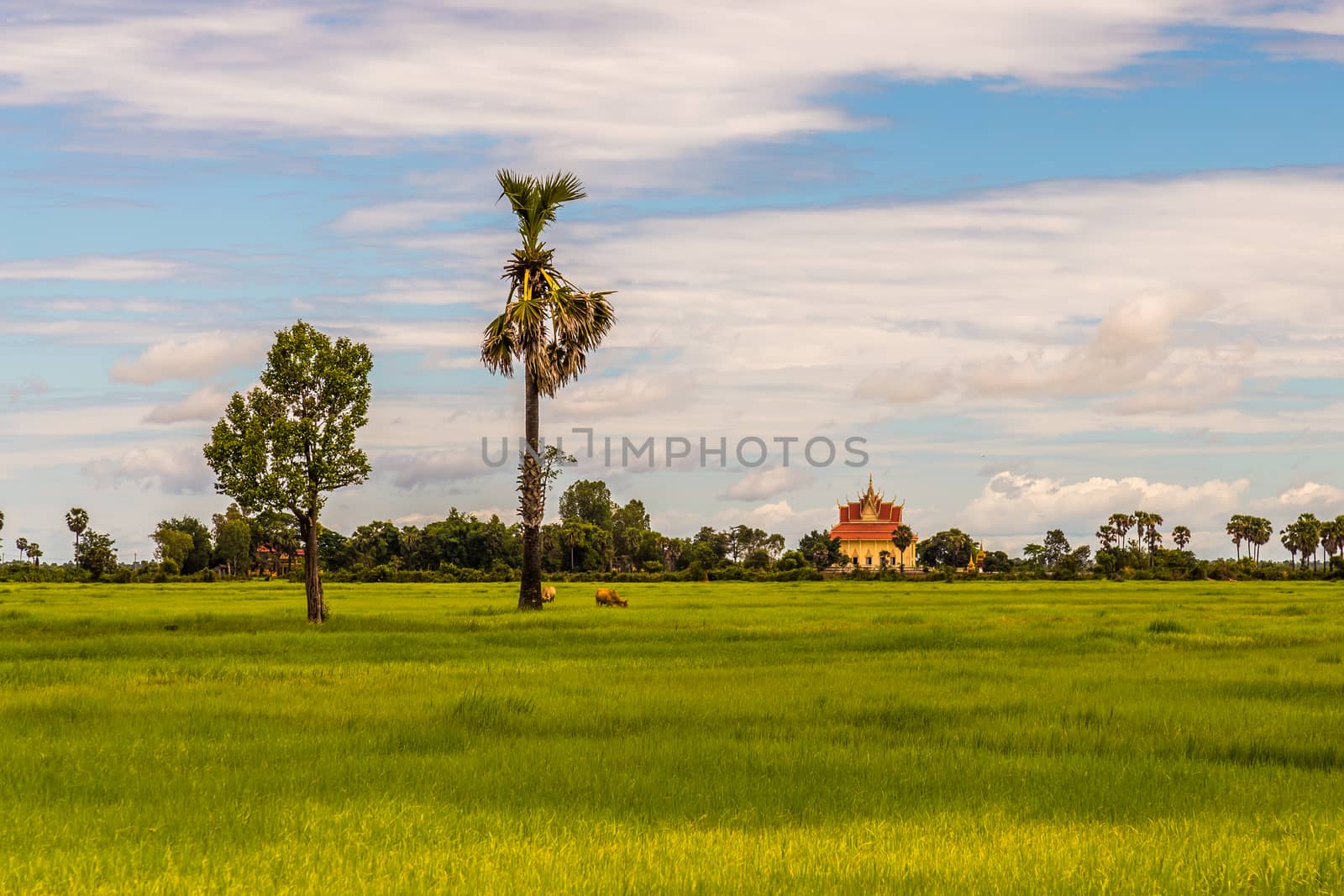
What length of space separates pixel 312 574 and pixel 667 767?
25.5m

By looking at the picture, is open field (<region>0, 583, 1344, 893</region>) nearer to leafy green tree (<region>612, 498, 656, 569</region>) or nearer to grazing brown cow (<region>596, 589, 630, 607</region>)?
grazing brown cow (<region>596, 589, 630, 607</region>)

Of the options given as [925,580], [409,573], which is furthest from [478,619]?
[925,580]

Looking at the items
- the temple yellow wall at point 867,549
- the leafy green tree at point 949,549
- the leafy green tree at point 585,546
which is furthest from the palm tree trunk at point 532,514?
the temple yellow wall at point 867,549

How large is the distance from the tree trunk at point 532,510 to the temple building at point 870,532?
140 meters

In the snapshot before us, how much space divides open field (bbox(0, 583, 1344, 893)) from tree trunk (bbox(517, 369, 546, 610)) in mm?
12771

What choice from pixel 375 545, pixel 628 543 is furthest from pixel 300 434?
pixel 628 543

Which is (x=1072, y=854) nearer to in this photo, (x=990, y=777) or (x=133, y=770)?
(x=990, y=777)

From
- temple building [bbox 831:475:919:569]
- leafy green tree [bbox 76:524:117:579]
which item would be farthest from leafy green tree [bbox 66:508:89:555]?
temple building [bbox 831:475:919:569]

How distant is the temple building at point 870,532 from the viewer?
595 feet

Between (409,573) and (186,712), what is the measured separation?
249ft

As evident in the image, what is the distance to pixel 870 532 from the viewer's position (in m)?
185

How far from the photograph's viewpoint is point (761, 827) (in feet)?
34.2

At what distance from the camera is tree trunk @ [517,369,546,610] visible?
40.8 metres

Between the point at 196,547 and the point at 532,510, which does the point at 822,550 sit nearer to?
the point at 196,547
